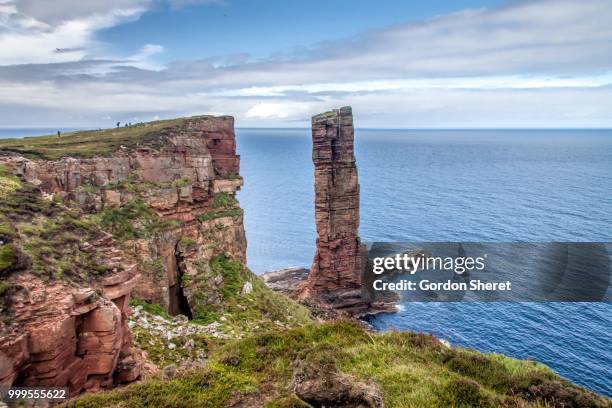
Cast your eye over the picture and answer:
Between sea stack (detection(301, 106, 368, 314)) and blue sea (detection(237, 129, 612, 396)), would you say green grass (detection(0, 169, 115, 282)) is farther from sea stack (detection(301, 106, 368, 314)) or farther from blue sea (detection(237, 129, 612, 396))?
sea stack (detection(301, 106, 368, 314))

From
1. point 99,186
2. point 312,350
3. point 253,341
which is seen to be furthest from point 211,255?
point 312,350

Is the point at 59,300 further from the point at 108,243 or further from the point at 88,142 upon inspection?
the point at 88,142

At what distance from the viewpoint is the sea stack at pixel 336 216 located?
70188mm

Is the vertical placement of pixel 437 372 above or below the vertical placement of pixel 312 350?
below

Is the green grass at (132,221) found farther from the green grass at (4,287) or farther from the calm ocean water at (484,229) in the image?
the calm ocean water at (484,229)

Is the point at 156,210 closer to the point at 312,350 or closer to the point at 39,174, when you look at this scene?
the point at 39,174

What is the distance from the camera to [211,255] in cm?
4450

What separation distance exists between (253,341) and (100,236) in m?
10.6

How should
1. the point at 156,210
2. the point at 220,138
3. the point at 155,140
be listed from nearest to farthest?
1. the point at 156,210
2. the point at 155,140
3. the point at 220,138

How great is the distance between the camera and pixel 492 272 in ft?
258

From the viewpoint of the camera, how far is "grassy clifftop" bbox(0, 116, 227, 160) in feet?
120

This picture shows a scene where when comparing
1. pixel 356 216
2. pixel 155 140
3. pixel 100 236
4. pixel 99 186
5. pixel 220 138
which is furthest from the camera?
pixel 356 216

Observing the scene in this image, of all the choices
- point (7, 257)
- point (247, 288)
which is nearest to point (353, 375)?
point (7, 257)

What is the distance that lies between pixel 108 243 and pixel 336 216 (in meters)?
49.3
